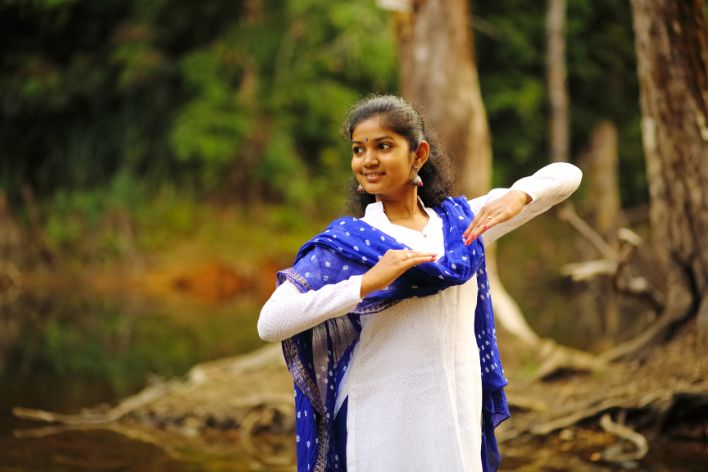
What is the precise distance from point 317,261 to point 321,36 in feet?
54.0

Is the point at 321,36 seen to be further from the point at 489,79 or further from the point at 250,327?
the point at 250,327

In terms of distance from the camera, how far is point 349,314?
9.36 ft

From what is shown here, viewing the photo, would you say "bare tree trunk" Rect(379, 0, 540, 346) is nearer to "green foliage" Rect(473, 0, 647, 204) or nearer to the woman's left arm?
the woman's left arm

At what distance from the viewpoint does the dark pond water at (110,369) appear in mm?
5465

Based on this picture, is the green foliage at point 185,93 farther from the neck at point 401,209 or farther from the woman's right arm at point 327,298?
the woman's right arm at point 327,298

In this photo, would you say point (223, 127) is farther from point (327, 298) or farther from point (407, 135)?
point (327, 298)

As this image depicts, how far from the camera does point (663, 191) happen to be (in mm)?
6051

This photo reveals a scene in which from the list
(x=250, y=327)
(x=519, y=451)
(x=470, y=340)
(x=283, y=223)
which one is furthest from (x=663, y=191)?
(x=283, y=223)

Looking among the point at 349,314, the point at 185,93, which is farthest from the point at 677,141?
the point at 185,93

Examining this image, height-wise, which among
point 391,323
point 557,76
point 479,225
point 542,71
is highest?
point 542,71

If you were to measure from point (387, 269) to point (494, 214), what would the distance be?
458mm

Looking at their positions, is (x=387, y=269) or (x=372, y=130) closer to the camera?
(x=387, y=269)

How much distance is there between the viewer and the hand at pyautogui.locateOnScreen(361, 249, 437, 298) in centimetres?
257

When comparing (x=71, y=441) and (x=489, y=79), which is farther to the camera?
(x=489, y=79)
